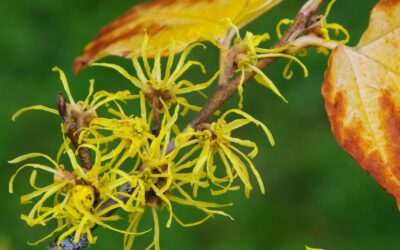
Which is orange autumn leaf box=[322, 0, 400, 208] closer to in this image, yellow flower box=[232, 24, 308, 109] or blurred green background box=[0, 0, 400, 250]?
yellow flower box=[232, 24, 308, 109]

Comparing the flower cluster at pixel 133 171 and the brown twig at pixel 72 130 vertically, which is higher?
the brown twig at pixel 72 130

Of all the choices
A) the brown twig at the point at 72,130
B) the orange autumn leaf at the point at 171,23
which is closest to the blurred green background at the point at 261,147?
the orange autumn leaf at the point at 171,23

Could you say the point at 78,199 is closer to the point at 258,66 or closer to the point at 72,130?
the point at 72,130

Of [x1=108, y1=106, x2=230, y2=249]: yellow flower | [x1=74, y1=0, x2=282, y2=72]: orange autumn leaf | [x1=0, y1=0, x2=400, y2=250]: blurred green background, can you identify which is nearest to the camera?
[x1=108, y1=106, x2=230, y2=249]: yellow flower

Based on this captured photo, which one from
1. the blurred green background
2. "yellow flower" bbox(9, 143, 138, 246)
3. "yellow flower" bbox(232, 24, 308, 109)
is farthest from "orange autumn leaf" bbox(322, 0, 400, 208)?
the blurred green background

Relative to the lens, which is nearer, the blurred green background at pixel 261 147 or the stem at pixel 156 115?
the stem at pixel 156 115

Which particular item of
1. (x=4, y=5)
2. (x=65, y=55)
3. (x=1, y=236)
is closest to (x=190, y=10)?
(x=1, y=236)

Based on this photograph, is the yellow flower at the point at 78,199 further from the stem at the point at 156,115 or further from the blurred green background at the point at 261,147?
the blurred green background at the point at 261,147
